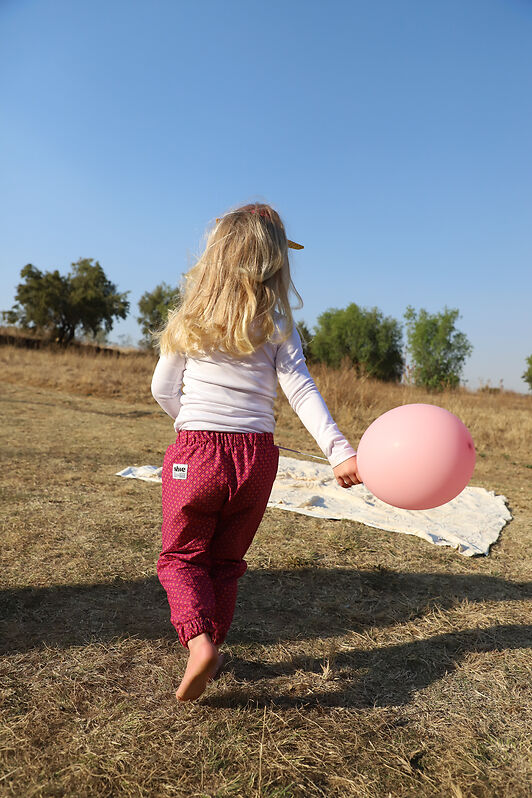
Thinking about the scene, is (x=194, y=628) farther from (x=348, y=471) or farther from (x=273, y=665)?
(x=348, y=471)

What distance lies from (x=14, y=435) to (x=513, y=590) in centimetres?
500

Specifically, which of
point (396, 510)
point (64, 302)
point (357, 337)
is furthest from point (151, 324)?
point (396, 510)

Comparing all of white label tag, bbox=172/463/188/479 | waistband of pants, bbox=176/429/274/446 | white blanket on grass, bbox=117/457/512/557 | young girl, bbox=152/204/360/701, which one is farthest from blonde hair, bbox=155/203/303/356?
white blanket on grass, bbox=117/457/512/557

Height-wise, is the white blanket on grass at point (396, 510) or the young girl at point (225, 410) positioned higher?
the young girl at point (225, 410)

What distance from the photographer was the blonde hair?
5.41 ft

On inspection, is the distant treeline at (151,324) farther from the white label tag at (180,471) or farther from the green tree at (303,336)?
the white label tag at (180,471)

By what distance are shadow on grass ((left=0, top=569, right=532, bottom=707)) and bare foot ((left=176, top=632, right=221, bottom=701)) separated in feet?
0.61

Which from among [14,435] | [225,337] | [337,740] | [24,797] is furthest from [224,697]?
[14,435]

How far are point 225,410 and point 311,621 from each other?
1.07 metres

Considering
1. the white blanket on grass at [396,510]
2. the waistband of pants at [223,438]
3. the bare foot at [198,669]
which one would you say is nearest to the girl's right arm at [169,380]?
the waistband of pants at [223,438]

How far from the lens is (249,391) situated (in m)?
1.67

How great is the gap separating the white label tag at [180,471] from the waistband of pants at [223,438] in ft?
0.22

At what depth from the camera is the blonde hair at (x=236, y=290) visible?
1.65 m

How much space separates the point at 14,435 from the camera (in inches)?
228
